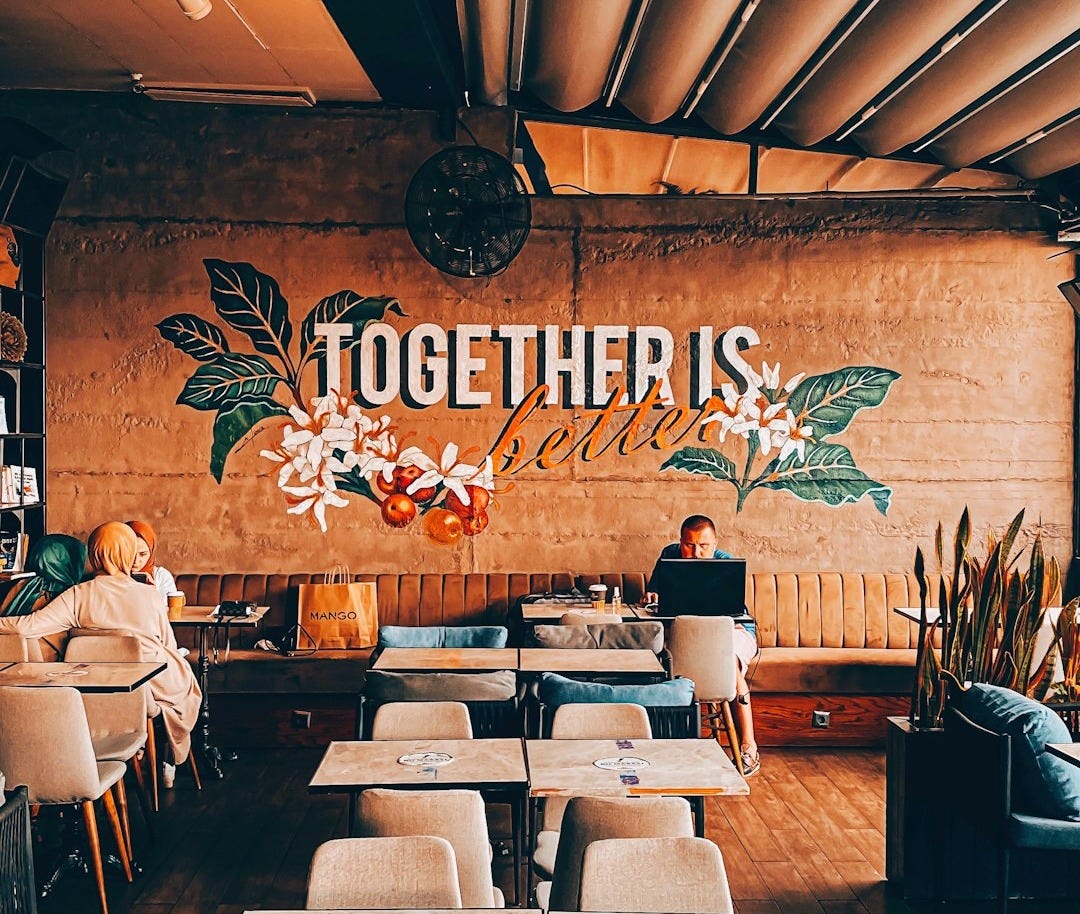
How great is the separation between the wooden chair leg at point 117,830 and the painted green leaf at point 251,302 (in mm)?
3603

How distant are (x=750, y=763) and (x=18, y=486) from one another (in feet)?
15.6

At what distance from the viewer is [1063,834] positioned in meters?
4.08

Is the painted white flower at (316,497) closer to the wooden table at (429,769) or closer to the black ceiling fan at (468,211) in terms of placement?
the black ceiling fan at (468,211)

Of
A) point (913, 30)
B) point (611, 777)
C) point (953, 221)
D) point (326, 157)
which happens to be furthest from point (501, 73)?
point (611, 777)

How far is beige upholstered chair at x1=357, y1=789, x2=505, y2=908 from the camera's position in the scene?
3162mm

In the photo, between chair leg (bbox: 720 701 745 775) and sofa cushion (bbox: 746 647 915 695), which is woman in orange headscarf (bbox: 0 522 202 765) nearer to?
chair leg (bbox: 720 701 745 775)

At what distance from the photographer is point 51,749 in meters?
4.40

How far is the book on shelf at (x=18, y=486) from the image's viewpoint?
7195 mm

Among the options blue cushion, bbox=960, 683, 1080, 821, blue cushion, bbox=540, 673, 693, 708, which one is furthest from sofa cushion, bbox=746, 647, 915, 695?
blue cushion, bbox=960, 683, 1080, 821

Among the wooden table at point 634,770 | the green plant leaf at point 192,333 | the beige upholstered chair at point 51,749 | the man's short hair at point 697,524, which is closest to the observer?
the wooden table at point 634,770

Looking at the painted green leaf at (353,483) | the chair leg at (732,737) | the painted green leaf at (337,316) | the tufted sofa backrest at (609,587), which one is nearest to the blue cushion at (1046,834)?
the chair leg at (732,737)

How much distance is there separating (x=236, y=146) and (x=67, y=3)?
1.75 m

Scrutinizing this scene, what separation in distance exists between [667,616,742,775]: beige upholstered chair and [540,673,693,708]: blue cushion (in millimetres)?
1509

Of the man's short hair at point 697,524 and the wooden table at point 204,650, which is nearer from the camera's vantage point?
the wooden table at point 204,650
